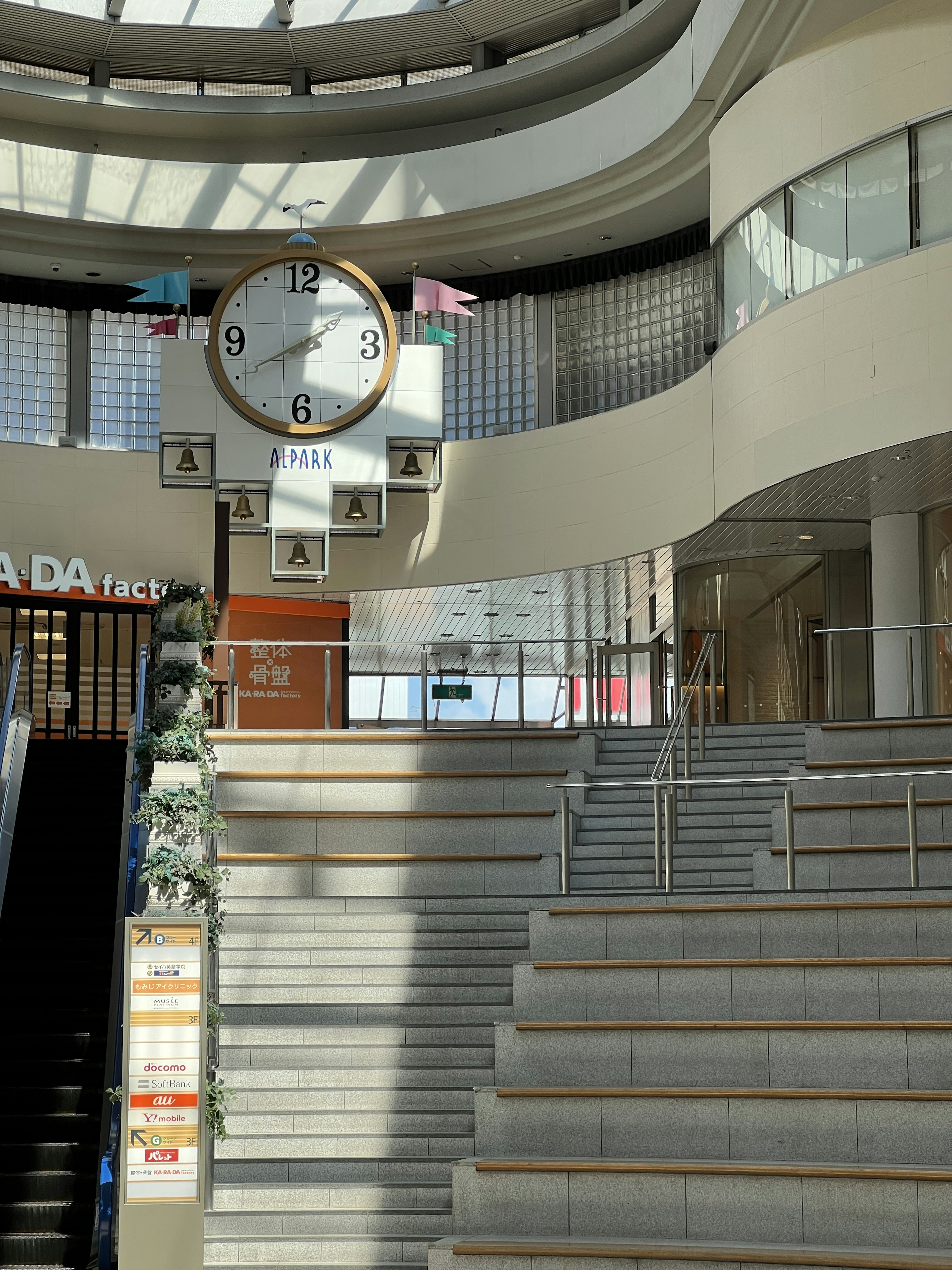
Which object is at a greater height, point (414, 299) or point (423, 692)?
point (414, 299)

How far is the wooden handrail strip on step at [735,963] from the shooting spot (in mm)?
8836

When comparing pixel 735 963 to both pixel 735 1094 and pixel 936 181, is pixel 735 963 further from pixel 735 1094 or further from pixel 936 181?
pixel 936 181

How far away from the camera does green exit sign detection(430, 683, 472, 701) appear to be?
574 inches

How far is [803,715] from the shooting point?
17172mm

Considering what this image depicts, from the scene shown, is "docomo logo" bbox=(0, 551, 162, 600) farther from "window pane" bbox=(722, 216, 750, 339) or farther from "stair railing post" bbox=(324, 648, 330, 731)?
"window pane" bbox=(722, 216, 750, 339)

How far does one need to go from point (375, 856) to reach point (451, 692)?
2526mm

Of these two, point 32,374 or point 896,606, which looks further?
point 32,374

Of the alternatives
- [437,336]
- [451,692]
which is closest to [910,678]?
[451,692]

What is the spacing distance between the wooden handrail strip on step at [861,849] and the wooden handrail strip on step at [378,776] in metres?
2.86

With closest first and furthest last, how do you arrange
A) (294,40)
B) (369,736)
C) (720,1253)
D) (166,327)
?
(720,1253), (369,736), (166,327), (294,40)

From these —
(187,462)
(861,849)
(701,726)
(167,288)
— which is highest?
(167,288)

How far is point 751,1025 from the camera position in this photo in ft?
29.0

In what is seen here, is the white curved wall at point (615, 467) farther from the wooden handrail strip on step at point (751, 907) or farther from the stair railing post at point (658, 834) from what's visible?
the wooden handrail strip on step at point (751, 907)

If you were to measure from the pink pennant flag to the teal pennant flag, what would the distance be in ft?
8.88
